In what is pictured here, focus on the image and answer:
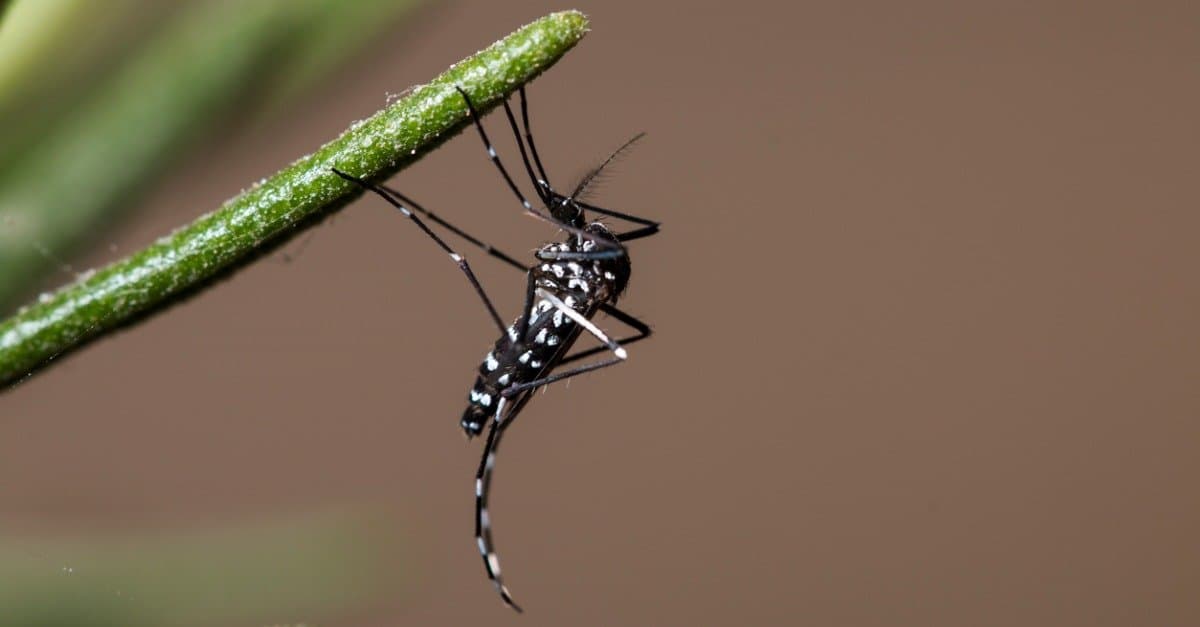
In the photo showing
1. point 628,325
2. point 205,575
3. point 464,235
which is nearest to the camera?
point 205,575

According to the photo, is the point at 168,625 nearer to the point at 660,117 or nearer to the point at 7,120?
the point at 7,120

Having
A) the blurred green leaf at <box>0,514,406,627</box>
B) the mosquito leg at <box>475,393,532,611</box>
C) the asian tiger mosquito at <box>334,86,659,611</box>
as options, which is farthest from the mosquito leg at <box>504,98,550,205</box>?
the blurred green leaf at <box>0,514,406,627</box>

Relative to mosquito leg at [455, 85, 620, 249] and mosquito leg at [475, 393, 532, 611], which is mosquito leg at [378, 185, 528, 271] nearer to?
mosquito leg at [455, 85, 620, 249]

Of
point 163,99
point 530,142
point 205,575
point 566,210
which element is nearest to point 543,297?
point 566,210

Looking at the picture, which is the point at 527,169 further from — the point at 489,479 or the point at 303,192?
the point at 303,192

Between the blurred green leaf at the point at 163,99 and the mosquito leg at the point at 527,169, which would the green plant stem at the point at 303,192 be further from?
the mosquito leg at the point at 527,169

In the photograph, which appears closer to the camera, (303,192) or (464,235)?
(303,192)
